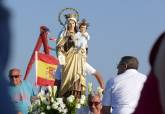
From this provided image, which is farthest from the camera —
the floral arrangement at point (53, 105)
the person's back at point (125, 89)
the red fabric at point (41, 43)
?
the red fabric at point (41, 43)

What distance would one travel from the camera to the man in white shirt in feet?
25.9

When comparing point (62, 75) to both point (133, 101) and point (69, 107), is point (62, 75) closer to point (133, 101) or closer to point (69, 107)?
point (69, 107)

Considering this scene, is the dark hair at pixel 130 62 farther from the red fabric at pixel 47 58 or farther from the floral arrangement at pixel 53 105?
the red fabric at pixel 47 58

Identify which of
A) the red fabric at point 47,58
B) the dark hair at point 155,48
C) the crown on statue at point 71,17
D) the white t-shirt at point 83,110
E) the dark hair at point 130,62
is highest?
the crown on statue at point 71,17

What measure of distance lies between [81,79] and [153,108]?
1102 centimetres

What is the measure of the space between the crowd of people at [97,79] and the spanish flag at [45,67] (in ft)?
7.53

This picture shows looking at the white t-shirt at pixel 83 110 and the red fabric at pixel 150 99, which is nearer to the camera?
the red fabric at pixel 150 99

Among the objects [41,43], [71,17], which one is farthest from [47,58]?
[41,43]

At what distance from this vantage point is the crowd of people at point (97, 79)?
2400 mm

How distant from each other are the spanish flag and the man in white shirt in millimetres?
8619

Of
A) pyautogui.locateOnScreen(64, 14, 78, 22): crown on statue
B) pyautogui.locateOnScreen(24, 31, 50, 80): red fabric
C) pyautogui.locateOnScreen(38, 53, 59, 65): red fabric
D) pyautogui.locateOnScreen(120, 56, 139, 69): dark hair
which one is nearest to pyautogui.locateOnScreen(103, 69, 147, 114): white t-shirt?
pyautogui.locateOnScreen(120, 56, 139, 69): dark hair

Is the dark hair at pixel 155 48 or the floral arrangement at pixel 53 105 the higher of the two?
the dark hair at pixel 155 48

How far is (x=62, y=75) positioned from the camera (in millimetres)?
13523

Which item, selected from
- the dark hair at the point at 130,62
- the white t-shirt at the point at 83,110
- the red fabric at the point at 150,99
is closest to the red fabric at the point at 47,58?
the white t-shirt at the point at 83,110
